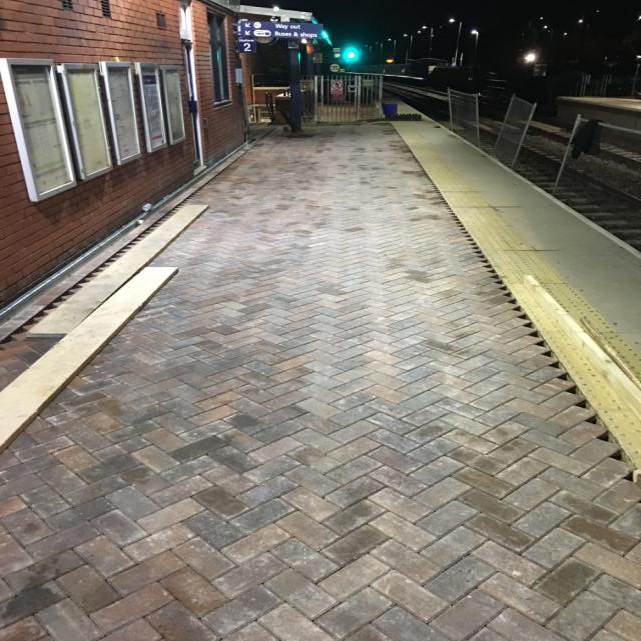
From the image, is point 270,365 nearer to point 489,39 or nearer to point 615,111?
point 615,111

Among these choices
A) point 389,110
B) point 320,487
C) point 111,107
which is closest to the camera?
point 320,487

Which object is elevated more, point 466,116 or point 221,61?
point 221,61

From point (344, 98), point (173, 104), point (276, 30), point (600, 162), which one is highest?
point (276, 30)

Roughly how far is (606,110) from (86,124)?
19316 millimetres

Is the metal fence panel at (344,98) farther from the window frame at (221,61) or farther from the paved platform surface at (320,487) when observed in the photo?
the paved platform surface at (320,487)

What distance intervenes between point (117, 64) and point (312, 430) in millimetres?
6260

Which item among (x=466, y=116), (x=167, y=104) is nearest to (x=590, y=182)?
(x=466, y=116)

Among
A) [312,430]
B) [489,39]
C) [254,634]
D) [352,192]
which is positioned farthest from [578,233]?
[489,39]

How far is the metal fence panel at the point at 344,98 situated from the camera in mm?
24656

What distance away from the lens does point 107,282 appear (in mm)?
6043

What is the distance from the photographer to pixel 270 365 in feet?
14.6

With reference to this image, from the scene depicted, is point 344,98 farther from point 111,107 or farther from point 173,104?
point 111,107

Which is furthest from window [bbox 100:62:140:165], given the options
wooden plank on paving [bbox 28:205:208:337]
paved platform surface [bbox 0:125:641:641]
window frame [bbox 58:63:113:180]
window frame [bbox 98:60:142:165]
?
paved platform surface [bbox 0:125:641:641]

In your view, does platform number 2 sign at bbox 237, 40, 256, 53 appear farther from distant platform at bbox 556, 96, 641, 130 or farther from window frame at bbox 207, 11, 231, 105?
distant platform at bbox 556, 96, 641, 130
